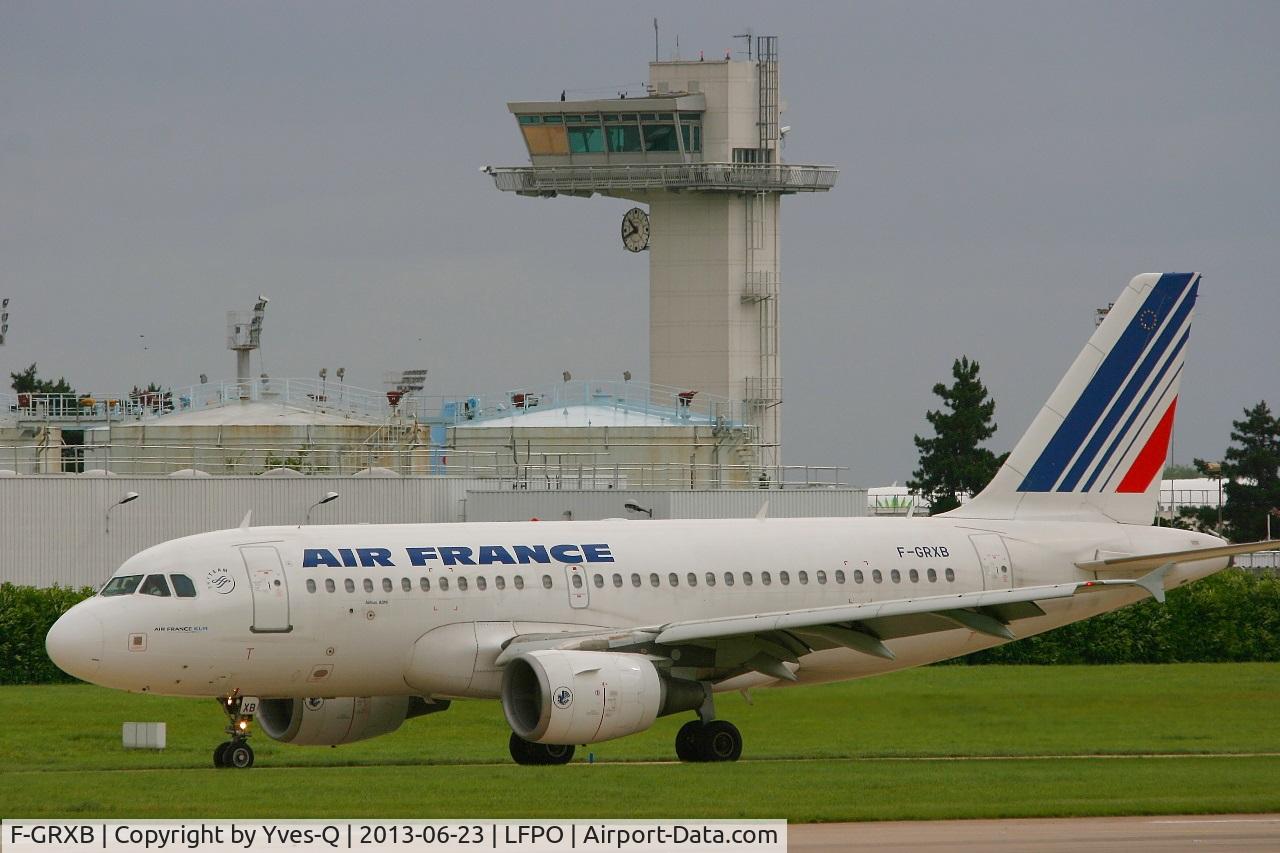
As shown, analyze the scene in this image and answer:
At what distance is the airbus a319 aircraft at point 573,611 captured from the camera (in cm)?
3097

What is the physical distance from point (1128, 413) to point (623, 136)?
210ft

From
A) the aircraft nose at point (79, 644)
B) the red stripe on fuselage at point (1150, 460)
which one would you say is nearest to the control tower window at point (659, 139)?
the red stripe on fuselage at point (1150, 460)

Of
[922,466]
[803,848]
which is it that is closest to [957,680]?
[803,848]

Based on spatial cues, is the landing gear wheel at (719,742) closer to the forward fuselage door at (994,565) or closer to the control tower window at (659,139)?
the forward fuselage door at (994,565)

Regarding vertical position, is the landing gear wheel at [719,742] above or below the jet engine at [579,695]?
below

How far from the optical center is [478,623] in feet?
107

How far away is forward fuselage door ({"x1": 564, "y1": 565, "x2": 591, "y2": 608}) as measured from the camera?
109 ft

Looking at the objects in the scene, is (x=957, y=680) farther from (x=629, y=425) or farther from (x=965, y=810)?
(x=629, y=425)

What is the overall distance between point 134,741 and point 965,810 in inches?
710

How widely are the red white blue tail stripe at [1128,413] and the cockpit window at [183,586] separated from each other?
15.0m

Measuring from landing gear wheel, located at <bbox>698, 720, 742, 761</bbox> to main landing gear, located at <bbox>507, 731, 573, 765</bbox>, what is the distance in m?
2.13

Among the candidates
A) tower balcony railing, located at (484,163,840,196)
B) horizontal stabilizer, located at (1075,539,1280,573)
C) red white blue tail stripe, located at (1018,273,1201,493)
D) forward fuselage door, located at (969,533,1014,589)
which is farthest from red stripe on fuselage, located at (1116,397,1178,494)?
tower balcony railing, located at (484,163,840,196)

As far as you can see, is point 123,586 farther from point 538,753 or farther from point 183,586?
point 538,753

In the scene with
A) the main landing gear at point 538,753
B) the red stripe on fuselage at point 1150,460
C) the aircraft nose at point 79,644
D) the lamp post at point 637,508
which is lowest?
the main landing gear at point 538,753
